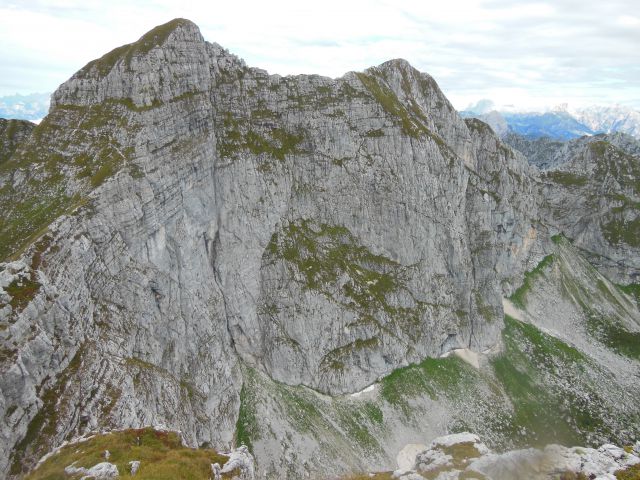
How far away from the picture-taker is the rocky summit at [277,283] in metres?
46.5

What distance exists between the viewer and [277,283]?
83625 mm

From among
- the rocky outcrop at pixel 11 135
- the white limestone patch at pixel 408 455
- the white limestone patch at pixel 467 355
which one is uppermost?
the rocky outcrop at pixel 11 135

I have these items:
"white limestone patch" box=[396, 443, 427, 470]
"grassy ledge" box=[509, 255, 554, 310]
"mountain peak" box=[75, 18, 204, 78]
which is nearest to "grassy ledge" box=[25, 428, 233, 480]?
"white limestone patch" box=[396, 443, 427, 470]

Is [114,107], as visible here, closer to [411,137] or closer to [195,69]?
[195,69]

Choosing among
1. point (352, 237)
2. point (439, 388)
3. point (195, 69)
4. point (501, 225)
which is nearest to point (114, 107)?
point (195, 69)

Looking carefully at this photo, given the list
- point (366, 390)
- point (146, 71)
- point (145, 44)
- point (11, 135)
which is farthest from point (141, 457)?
point (11, 135)

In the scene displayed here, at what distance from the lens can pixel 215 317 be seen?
74.3 meters

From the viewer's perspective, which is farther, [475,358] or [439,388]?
[475,358]

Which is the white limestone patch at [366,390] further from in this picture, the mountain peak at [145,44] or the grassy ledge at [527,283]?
the mountain peak at [145,44]

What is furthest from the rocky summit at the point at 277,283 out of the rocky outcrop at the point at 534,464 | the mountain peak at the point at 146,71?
the rocky outcrop at the point at 534,464

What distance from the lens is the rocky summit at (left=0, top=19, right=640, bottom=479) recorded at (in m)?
46.5

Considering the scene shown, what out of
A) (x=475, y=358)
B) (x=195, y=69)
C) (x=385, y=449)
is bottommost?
(x=385, y=449)

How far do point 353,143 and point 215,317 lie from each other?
48.8 metres

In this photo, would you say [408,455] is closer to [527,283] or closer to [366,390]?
[366,390]
